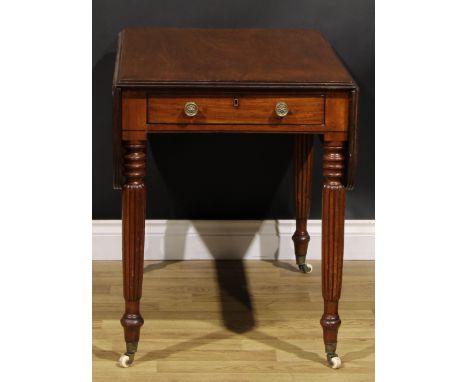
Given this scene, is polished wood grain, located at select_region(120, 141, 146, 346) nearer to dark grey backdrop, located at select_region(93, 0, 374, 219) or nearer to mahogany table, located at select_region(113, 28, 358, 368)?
mahogany table, located at select_region(113, 28, 358, 368)

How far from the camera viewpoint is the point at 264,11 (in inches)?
142

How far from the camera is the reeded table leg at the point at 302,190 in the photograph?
358 cm

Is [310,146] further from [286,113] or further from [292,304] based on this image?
[286,113]

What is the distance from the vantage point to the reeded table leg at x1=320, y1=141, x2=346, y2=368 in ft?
9.34

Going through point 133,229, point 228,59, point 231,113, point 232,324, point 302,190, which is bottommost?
point 232,324

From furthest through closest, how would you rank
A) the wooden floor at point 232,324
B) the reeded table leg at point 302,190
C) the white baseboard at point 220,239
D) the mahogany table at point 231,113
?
the white baseboard at point 220,239
the reeded table leg at point 302,190
the wooden floor at point 232,324
the mahogany table at point 231,113

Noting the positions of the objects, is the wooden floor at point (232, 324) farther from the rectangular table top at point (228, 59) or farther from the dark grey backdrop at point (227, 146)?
the rectangular table top at point (228, 59)

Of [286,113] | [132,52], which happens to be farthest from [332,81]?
[132,52]

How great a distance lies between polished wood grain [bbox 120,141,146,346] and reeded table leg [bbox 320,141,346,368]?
0.49 meters

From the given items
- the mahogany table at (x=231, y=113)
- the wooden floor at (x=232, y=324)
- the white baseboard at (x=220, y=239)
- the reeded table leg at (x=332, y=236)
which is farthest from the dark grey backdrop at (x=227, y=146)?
the reeded table leg at (x=332, y=236)

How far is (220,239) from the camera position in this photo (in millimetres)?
3758

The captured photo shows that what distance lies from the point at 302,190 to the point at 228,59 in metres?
0.79

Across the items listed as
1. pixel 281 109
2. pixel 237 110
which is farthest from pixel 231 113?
pixel 281 109

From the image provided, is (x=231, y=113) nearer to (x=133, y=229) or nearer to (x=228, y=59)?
(x=228, y=59)
